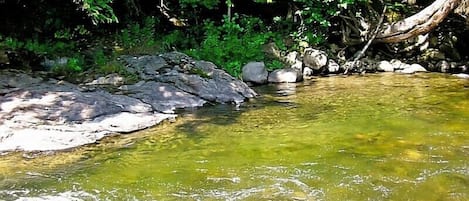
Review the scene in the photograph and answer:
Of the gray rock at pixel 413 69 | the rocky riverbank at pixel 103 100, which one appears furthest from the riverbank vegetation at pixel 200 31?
the rocky riverbank at pixel 103 100

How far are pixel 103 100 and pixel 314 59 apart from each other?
5.55 metres

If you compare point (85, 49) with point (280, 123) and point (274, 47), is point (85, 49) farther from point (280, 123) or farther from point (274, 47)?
point (280, 123)

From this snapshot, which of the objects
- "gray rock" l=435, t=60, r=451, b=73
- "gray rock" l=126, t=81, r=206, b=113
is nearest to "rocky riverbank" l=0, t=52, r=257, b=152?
"gray rock" l=126, t=81, r=206, b=113

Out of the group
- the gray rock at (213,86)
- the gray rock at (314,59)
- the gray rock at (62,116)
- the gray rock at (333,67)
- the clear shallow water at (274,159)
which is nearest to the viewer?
the clear shallow water at (274,159)

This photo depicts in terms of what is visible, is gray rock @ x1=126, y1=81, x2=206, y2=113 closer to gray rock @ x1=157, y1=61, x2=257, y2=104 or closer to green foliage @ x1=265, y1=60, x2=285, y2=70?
gray rock @ x1=157, y1=61, x2=257, y2=104

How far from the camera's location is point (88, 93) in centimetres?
673

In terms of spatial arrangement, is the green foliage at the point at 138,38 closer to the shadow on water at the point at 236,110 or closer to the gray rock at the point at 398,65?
the shadow on water at the point at 236,110

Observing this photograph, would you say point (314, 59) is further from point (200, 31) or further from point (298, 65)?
point (200, 31)

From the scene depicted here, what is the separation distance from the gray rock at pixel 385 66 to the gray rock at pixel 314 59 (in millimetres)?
1195

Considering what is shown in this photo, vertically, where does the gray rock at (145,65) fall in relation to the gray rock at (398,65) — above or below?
above

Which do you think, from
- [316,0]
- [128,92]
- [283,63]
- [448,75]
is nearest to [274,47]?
[283,63]

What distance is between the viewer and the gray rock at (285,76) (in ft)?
32.0

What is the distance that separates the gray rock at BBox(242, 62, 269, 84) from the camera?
965 centimetres

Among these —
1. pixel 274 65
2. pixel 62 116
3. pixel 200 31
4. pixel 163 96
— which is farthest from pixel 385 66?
pixel 62 116
